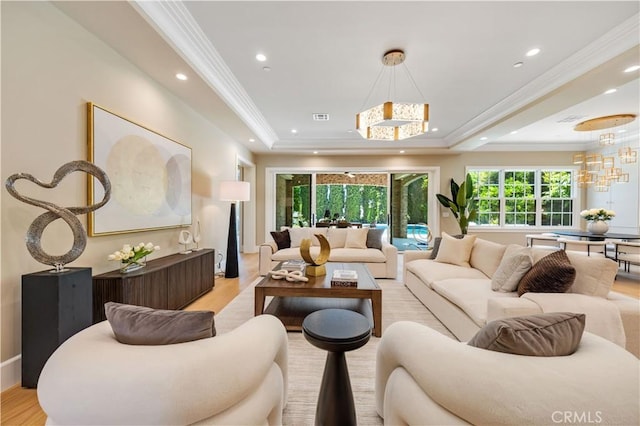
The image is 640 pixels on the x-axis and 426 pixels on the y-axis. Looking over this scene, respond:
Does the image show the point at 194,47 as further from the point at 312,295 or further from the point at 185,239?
the point at 312,295

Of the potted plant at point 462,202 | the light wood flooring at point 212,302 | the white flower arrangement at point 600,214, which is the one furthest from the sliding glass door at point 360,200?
the white flower arrangement at point 600,214

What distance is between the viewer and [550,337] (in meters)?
0.93

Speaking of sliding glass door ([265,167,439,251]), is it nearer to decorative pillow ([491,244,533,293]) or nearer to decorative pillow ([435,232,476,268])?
decorative pillow ([435,232,476,268])

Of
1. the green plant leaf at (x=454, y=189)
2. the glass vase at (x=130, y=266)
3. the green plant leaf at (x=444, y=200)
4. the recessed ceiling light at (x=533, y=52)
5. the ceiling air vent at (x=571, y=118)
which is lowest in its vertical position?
the glass vase at (x=130, y=266)

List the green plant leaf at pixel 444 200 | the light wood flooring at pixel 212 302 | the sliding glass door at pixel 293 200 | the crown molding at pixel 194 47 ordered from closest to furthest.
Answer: the light wood flooring at pixel 212 302, the crown molding at pixel 194 47, the green plant leaf at pixel 444 200, the sliding glass door at pixel 293 200

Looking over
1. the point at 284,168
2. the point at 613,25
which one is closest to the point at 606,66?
the point at 613,25

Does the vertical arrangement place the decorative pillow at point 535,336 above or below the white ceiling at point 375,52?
below

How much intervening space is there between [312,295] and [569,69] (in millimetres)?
3819

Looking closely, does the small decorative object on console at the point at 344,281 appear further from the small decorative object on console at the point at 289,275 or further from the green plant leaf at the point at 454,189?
the green plant leaf at the point at 454,189

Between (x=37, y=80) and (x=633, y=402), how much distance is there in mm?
3365

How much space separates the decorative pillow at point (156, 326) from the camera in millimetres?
948

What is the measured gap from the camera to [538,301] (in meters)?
1.83

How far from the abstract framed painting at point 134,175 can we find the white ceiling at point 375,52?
70 cm

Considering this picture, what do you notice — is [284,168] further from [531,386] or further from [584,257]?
[531,386]
